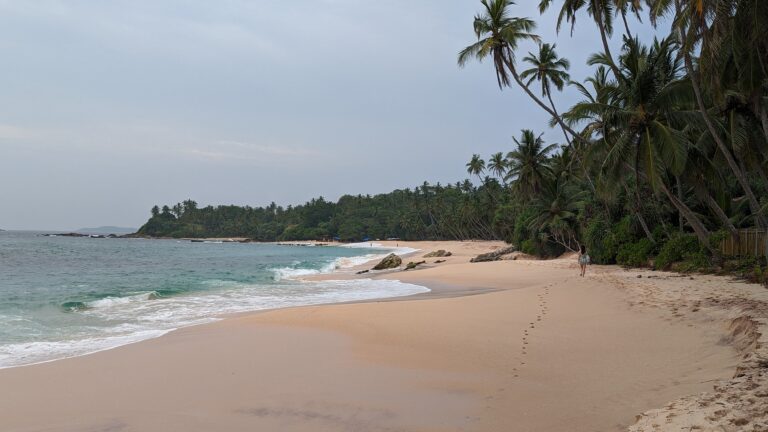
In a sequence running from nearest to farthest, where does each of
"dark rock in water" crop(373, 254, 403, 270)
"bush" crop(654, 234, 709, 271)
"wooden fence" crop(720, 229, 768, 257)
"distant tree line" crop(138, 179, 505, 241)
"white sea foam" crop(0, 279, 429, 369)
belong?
"white sea foam" crop(0, 279, 429, 369) < "wooden fence" crop(720, 229, 768, 257) < "bush" crop(654, 234, 709, 271) < "dark rock in water" crop(373, 254, 403, 270) < "distant tree line" crop(138, 179, 505, 241)

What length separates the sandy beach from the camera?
173 inches

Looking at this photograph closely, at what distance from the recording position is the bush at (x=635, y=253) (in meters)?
20.9

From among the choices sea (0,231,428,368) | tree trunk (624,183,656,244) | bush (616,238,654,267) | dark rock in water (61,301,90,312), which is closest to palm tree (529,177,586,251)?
tree trunk (624,183,656,244)

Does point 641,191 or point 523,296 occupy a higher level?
point 641,191

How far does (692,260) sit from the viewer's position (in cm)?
1734

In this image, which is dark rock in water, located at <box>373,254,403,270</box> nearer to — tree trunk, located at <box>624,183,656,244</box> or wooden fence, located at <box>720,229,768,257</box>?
tree trunk, located at <box>624,183,656,244</box>

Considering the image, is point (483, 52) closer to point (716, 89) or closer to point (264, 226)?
point (716, 89)

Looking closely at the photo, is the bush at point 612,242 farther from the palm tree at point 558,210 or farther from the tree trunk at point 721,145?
the tree trunk at point 721,145

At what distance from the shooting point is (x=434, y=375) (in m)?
5.97

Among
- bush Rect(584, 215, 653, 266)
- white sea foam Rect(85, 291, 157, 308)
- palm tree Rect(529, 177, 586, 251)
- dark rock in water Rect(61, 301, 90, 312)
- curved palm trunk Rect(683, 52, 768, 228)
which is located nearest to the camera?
curved palm trunk Rect(683, 52, 768, 228)

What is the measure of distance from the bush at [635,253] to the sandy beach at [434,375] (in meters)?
11.7

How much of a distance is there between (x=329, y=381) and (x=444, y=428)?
1982 millimetres

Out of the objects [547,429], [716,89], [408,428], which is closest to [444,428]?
[408,428]

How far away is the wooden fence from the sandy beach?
7.14m
